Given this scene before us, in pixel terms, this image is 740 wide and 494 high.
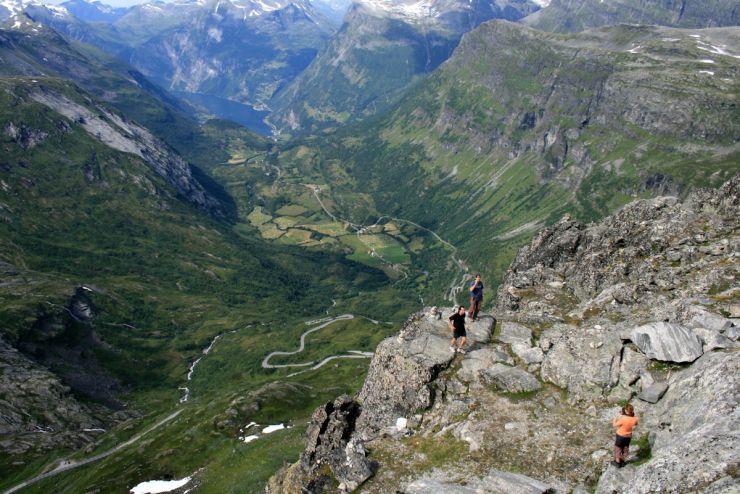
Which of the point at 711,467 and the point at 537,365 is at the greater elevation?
the point at 711,467

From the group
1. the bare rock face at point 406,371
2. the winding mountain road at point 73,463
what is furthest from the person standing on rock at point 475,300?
the winding mountain road at point 73,463

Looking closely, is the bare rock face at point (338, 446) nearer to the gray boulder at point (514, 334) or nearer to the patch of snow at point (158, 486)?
the gray boulder at point (514, 334)

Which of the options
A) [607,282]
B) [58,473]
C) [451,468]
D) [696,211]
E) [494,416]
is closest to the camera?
[451,468]

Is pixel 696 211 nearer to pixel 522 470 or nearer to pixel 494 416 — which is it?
pixel 494 416

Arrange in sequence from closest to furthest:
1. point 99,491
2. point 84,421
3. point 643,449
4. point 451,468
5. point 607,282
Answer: point 643,449 → point 451,468 → point 607,282 → point 99,491 → point 84,421

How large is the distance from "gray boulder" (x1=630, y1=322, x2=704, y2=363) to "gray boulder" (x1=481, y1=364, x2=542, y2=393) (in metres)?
10.1

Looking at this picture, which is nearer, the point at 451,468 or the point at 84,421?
the point at 451,468

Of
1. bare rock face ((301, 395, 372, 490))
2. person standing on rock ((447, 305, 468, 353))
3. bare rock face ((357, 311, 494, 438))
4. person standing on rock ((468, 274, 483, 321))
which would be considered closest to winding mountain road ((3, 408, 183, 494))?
bare rock face ((301, 395, 372, 490))

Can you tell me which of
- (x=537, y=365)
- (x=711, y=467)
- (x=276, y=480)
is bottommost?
(x=276, y=480)

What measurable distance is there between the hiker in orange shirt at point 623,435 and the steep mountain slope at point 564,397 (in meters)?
0.71

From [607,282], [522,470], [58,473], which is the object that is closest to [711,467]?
[522,470]

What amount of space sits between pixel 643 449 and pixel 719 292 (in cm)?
2616

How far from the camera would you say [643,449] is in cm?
3503

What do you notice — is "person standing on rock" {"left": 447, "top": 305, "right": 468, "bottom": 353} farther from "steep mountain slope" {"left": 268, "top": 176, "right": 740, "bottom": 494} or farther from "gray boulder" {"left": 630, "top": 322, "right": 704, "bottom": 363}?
"gray boulder" {"left": 630, "top": 322, "right": 704, "bottom": 363}
